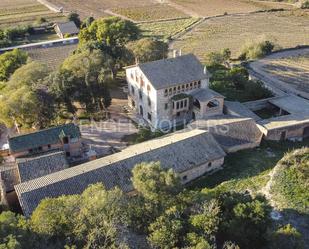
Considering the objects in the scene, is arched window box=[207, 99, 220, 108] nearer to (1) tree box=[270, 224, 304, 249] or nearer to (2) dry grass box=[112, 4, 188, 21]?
(1) tree box=[270, 224, 304, 249]

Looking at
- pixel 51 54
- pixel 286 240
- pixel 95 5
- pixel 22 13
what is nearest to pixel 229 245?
pixel 286 240

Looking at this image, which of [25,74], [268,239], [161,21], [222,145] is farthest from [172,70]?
[161,21]

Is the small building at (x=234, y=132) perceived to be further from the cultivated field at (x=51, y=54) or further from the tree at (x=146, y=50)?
the cultivated field at (x=51, y=54)

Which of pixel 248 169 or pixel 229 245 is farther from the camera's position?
pixel 248 169

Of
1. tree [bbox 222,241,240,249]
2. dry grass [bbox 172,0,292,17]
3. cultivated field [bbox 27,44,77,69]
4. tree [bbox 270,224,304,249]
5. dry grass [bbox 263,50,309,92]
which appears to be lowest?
cultivated field [bbox 27,44,77,69]

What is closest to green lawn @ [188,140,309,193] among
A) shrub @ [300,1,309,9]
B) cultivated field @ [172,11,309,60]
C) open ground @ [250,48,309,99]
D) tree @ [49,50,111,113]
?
open ground @ [250,48,309,99]

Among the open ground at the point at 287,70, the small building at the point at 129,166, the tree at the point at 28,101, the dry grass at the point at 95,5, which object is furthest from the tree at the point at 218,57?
the dry grass at the point at 95,5

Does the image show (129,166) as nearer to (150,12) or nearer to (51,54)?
(51,54)
